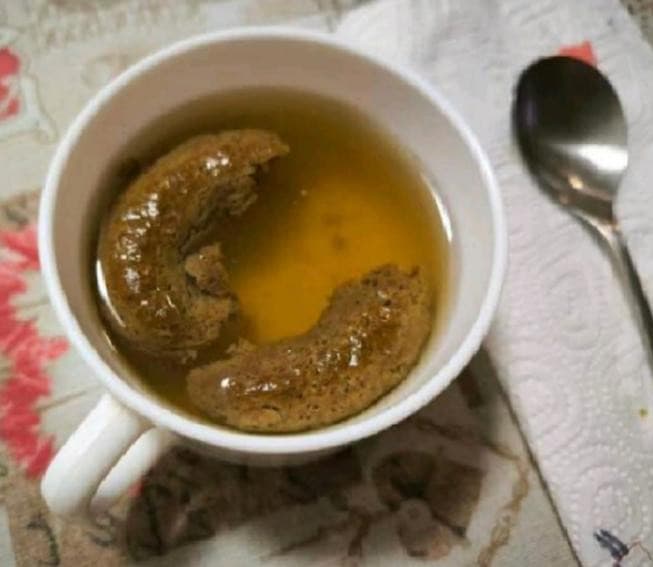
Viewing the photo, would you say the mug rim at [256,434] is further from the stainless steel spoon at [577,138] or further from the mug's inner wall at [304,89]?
the stainless steel spoon at [577,138]

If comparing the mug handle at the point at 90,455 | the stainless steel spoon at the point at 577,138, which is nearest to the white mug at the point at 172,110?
the mug handle at the point at 90,455

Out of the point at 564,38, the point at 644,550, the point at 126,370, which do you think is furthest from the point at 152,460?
the point at 564,38

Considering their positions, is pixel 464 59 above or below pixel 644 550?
above

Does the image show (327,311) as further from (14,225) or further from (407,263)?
(14,225)

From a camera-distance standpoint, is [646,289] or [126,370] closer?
[126,370]

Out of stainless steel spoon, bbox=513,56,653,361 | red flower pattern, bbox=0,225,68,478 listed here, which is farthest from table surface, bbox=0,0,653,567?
stainless steel spoon, bbox=513,56,653,361

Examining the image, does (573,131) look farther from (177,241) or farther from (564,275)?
→ (177,241)
